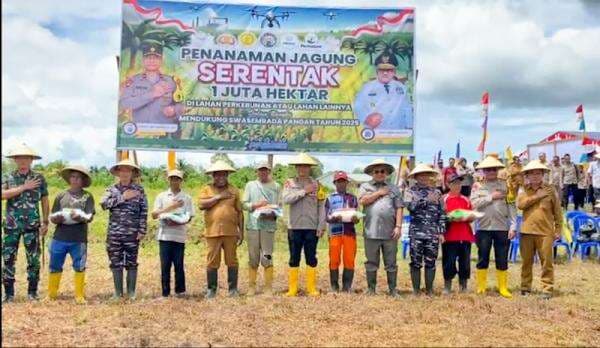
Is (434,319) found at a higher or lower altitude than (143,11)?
lower

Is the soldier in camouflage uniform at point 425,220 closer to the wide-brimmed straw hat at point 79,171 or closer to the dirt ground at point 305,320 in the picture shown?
the dirt ground at point 305,320

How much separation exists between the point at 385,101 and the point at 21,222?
19.9 ft

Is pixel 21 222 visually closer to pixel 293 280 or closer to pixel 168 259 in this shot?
pixel 168 259

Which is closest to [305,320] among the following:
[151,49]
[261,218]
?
[261,218]

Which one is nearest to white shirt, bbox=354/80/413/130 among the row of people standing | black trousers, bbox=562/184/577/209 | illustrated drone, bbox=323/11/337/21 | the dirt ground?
illustrated drone, bbox=323/11/337/21

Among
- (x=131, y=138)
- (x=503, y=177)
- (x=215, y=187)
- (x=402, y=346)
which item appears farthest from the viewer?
(x=131, y=138)

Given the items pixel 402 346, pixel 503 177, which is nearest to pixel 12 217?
pixel 402 346

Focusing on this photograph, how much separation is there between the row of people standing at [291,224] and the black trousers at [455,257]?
13mm

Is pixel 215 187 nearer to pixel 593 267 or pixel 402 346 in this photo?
pixel 402 346

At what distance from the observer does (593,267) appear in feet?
37.3

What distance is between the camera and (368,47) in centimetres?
1128

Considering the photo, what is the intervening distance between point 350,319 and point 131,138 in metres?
5.47

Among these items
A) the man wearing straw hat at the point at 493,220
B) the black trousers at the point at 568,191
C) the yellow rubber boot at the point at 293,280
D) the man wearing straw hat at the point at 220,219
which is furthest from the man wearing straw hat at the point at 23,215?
the black trousers at the point at 568,191

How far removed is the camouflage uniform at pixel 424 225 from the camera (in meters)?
8.30
